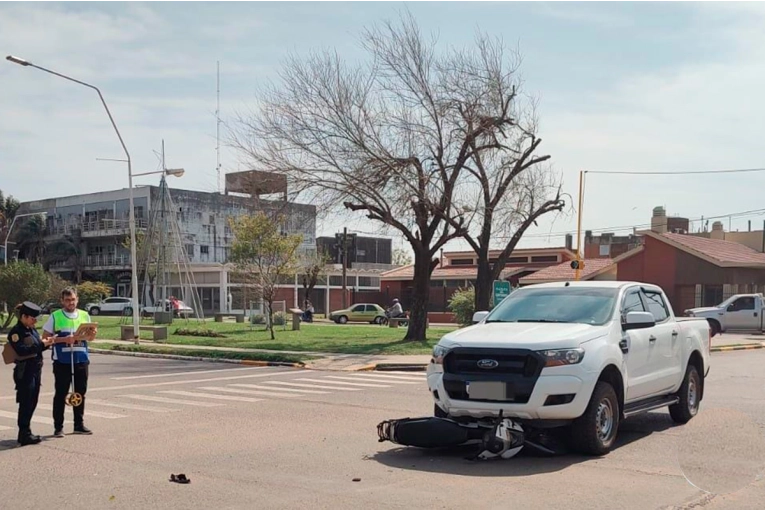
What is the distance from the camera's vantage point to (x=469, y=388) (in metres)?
9.10

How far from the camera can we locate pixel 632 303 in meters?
10.7

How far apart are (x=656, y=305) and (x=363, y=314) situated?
42.5 metres

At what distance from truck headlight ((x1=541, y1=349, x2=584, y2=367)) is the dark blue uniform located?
237 inches

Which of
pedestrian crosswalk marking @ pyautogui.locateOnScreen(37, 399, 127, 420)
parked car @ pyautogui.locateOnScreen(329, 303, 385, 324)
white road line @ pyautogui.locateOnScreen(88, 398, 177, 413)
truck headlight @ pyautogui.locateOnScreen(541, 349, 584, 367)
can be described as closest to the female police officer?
pedestrian crosswalk marking @ pyautogui.locateOnScreen(37, 399, 127, 420)

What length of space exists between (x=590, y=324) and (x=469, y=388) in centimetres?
172

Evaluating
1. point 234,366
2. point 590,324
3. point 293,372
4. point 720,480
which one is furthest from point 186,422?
point 234,366

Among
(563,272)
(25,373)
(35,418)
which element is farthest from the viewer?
(563,272)

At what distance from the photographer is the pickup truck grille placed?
29.0 ft

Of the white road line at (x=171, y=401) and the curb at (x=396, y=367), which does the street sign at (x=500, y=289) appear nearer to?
the curb at (x=396, y=367)

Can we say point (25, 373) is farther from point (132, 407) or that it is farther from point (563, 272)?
point (563, 272)

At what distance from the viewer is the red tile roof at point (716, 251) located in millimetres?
44844

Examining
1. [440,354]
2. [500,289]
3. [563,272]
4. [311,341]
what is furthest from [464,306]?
[440,354]

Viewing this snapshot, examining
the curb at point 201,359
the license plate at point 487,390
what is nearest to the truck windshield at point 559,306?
the license plate at point 487,390

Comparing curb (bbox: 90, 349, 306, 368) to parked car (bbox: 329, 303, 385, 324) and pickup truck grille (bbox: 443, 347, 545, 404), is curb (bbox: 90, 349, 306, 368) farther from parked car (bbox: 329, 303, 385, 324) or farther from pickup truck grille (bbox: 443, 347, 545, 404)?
parked car (bbox: 329, 303, 385, 324)
